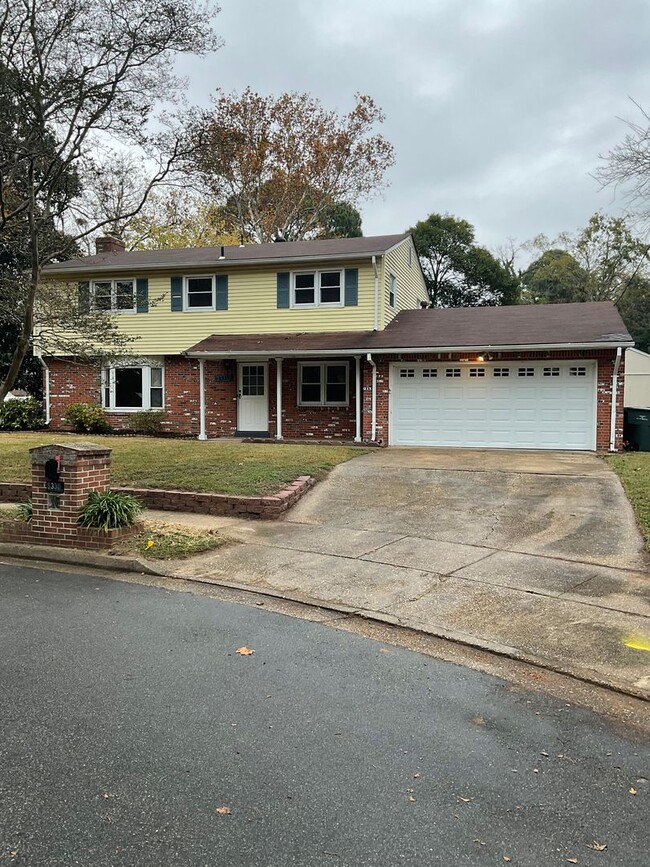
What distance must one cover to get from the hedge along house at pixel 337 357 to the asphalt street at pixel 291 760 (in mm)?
12238

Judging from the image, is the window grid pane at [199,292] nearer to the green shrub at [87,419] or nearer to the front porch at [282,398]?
the front porch at [282,398]

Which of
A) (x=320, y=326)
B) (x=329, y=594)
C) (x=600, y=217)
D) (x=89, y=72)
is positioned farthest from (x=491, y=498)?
(x=600, y=217)

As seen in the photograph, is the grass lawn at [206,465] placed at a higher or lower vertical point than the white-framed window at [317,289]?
lower

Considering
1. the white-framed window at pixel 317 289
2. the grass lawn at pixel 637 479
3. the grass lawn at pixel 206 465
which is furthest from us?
the white-framed window at pixel 317 289

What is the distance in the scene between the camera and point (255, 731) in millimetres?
3506

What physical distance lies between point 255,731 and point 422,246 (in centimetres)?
3886

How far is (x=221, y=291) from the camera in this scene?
2022cm

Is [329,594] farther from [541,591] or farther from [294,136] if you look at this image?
[294,136]

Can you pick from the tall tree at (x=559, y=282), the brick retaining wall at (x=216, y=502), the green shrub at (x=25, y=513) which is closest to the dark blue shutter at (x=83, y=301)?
the brick retaining wall at (x=216, y=502)

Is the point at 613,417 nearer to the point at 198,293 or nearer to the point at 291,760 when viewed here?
the point at 198,293

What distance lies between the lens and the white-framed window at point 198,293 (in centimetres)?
2039

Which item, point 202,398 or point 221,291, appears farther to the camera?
point 221,291

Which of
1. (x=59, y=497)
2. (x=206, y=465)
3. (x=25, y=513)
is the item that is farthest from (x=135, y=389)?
(x=59, y=497)

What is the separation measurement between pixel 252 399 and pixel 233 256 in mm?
4475
